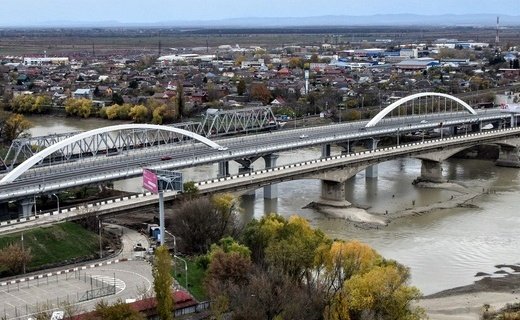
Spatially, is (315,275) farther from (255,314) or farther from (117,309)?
(117,309)

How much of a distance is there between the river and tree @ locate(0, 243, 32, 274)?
451 inches

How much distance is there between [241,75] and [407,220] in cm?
5870

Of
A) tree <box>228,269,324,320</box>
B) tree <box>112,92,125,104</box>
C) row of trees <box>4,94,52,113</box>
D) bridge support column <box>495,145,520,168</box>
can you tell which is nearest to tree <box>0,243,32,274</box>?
tree <box>228,269,324,320</box>

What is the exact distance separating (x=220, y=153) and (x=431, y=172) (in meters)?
12.0

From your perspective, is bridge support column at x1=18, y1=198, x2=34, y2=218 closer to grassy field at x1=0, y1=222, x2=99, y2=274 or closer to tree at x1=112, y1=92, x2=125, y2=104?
grassy field at x1=0, y1=222, x2=99, y2=274

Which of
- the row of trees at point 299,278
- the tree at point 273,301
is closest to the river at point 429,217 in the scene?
the row of trees at point 299,278

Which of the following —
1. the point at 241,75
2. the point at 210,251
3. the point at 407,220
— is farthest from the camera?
the point at 241,75

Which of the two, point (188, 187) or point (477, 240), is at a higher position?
point (188, 187)

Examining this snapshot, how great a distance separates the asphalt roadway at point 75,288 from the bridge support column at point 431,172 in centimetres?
2073

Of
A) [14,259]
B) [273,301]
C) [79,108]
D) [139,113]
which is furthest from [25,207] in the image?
[79,108]

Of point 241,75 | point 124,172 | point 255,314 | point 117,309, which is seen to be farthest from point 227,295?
point 241,75

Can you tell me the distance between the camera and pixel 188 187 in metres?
27.9

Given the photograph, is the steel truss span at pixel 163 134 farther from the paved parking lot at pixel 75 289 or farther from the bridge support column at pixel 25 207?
the paved parking lot at pixel 75 289

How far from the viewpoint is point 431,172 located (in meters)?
39.9
